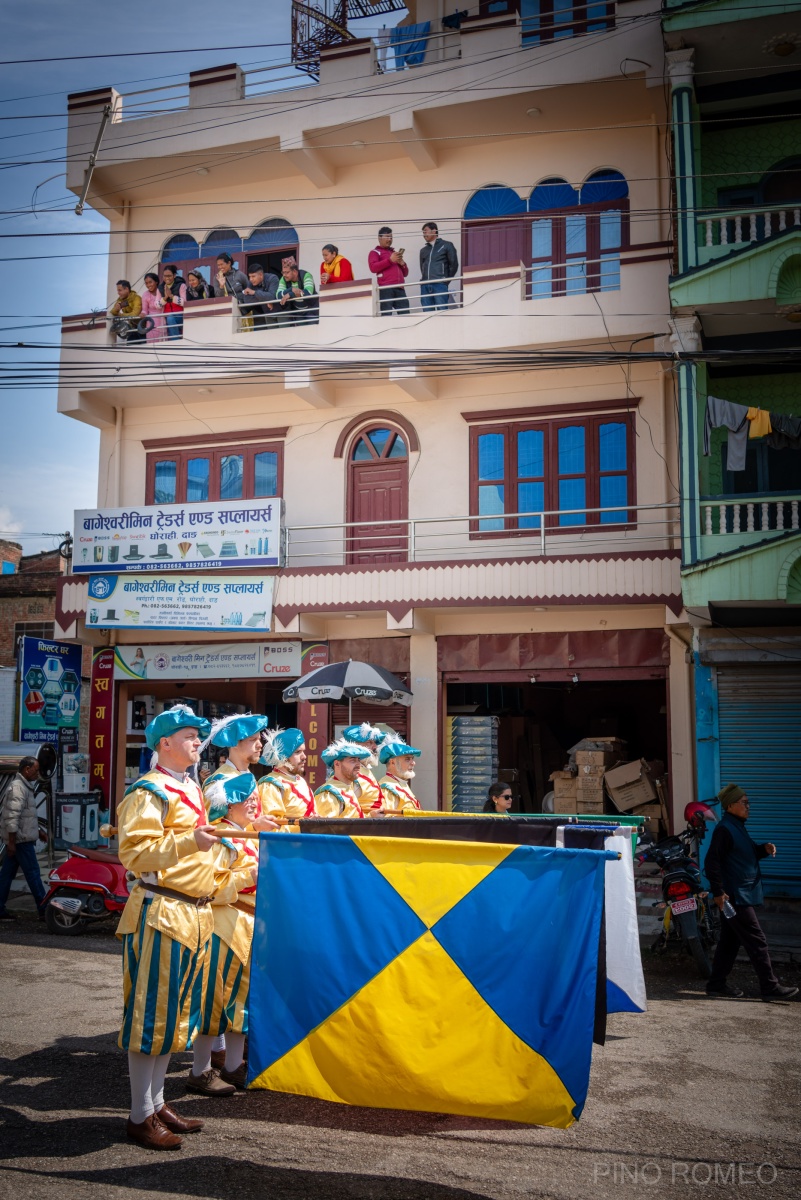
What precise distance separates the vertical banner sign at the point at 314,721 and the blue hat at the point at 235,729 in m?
11.2

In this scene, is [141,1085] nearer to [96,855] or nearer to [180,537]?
[96,855]

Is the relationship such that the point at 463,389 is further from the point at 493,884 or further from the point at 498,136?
the point at 493,884

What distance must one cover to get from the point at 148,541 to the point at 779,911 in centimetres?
1122

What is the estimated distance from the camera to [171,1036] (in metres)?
5.40

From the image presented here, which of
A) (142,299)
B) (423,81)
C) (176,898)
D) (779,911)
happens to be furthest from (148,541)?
(176,898)

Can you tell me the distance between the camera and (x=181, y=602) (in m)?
18.2

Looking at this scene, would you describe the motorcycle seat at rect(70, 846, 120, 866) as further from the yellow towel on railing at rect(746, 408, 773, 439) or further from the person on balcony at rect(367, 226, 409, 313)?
the person on balcony at rect(367, 226, 409, 313)

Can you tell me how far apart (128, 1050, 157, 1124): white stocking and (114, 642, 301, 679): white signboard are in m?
12.9

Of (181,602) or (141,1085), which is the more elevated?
(181,602)

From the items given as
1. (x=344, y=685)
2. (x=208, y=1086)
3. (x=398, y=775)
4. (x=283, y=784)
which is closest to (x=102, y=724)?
(x=344, y=685)

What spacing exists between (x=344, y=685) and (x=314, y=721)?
3089 mm

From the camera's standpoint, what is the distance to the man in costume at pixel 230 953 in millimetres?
6035

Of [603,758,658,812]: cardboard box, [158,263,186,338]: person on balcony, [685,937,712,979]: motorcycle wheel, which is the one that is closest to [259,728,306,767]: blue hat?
[685,937,712,979]: motorcycle wheel

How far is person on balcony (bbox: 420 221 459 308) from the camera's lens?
1762 centimetres
